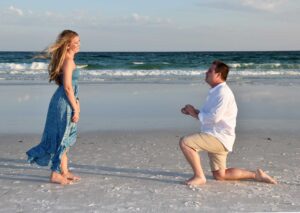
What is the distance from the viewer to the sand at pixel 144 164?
440 cm

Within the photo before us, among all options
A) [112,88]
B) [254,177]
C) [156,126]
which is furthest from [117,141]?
[112,88]

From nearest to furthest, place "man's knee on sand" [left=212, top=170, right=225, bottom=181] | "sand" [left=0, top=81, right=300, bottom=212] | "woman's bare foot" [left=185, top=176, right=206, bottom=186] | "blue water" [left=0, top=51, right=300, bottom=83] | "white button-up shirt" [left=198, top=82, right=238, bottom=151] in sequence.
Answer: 1. "sand" [left=0, top=81, right=300, bottom=212]
2. "white button-up shirt" [left=198, top=82, right=238, bottom=151]
3. "woman's bare foot" [left=185, top=176, right=206, bottom=186]
4. "man's knee on sand" [left=212, top=170, right=225, bottom=181]
5. "blue water" [left=0, top=51, right=300, bottom=83]

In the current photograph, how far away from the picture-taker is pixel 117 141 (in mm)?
7418

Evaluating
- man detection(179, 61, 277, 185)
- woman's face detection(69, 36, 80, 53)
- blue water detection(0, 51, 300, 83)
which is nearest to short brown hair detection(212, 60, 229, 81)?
man detection(179, 61, 277, 185)

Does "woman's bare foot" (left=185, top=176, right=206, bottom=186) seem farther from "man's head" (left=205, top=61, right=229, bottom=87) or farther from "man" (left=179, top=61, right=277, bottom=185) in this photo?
"man's head" (left=205, top=61, right=229, bottom=87)

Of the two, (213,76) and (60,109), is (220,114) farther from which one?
(60,109)

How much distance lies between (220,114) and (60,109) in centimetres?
153

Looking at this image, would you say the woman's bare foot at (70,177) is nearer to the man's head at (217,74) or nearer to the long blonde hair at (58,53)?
the long blonde hair at (58,53)

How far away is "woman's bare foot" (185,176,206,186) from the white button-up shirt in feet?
1.30

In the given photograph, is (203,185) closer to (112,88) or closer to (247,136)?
(247,136)

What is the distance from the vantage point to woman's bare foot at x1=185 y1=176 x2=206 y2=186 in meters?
5.00

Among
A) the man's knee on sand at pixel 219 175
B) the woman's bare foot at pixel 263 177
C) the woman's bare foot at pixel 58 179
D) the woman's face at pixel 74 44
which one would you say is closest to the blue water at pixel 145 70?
the woman's face at pixel 74 44

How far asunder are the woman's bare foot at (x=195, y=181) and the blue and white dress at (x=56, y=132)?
1.24 meters

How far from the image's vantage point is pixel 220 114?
16.0 ft
